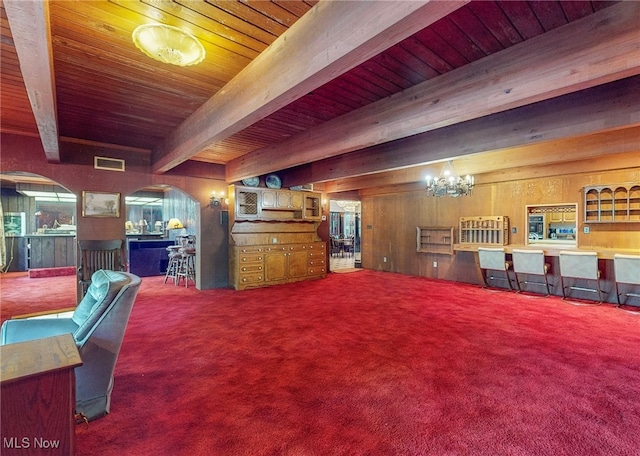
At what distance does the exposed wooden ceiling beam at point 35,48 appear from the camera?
1290mm

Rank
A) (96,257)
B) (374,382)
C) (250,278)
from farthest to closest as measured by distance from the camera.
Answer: (250,278)
(96,257)
(374,382)

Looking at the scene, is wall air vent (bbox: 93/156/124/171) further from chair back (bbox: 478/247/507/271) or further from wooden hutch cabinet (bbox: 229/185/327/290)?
chair back (bbox: 478/247/507/271)

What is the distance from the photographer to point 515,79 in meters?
2.20

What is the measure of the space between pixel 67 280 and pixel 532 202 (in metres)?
10.4

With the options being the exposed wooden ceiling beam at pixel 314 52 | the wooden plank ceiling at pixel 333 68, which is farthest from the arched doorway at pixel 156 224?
the exposed wooden ceiling beam at pixel 314 52

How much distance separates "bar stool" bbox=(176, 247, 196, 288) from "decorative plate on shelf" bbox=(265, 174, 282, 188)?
2.17 meters

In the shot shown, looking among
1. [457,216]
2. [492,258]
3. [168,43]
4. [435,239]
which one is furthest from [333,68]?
[435,239]

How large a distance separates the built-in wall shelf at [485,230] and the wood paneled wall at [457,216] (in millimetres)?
147

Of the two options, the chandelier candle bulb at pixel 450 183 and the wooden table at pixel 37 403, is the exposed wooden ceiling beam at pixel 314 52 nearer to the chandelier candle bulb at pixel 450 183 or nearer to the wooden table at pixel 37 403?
the wooden table at pixel 37 403

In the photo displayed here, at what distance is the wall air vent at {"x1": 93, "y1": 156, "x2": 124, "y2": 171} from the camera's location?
487cm

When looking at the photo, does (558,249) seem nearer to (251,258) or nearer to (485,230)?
(485,230)

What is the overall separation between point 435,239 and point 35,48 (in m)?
7.37

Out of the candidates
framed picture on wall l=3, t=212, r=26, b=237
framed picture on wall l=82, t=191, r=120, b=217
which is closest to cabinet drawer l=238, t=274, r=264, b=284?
framed picture on wall l=82, t=191, r=120, b=217

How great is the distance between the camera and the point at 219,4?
1.76 meters
